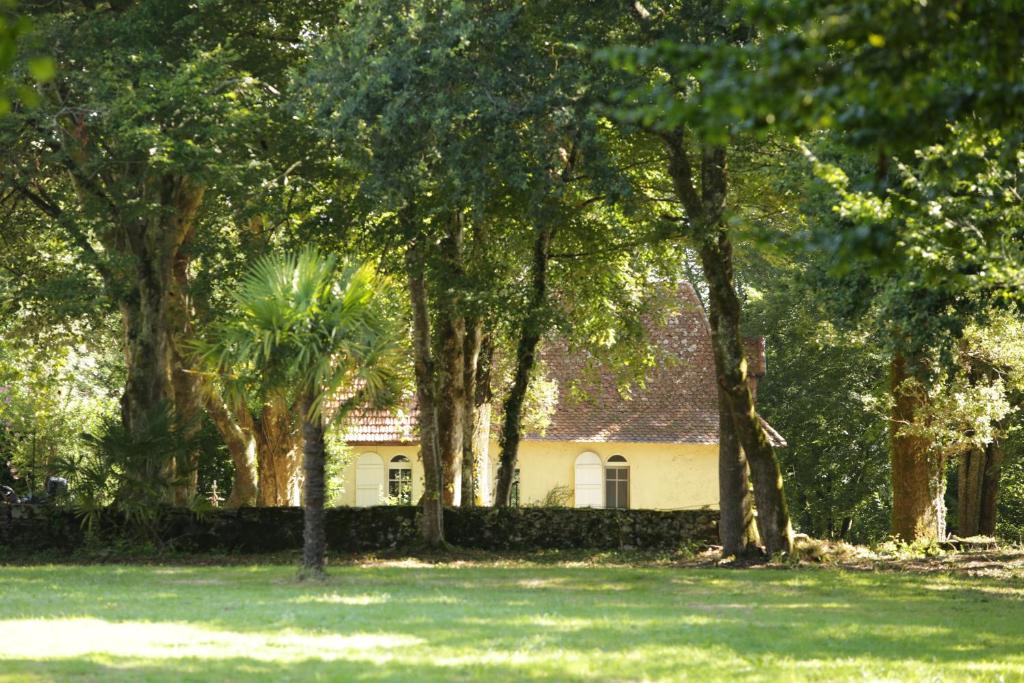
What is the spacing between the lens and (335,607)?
1389cm

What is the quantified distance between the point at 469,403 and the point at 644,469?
14.5 m

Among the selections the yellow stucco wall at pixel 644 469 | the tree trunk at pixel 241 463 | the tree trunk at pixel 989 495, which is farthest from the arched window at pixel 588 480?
the tree trunk at pixel 241 463

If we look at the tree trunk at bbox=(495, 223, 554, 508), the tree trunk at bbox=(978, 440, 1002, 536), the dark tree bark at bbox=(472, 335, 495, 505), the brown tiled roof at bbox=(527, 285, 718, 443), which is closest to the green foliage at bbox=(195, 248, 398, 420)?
the tree trunk at bbox=(495, 223, 554, 508)

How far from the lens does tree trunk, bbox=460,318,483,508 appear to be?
2589 centimetres

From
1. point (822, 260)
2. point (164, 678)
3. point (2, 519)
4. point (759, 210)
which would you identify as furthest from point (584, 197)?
point (164, 678)

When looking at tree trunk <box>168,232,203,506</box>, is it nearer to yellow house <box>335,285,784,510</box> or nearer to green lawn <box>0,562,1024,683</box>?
green lawn <box>0,562,1024,683</box>

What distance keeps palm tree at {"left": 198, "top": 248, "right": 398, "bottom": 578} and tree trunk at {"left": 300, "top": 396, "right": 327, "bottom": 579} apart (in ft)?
0.04

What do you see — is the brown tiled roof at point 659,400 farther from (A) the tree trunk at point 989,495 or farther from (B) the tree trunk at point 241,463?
(B) the tree trunk at point 241,463

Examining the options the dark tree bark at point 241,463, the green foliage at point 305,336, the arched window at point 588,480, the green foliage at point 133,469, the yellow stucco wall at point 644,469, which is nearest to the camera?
→ the green foliage at point 305,336

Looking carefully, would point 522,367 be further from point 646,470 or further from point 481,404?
point 646,470

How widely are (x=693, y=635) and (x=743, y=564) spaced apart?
9.32m

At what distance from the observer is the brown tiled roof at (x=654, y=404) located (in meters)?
38.0

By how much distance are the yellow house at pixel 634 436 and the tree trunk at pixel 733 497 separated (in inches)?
586

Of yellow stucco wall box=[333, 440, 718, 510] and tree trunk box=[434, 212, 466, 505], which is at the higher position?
tree trunk box=[434, 212, 466, 505]
